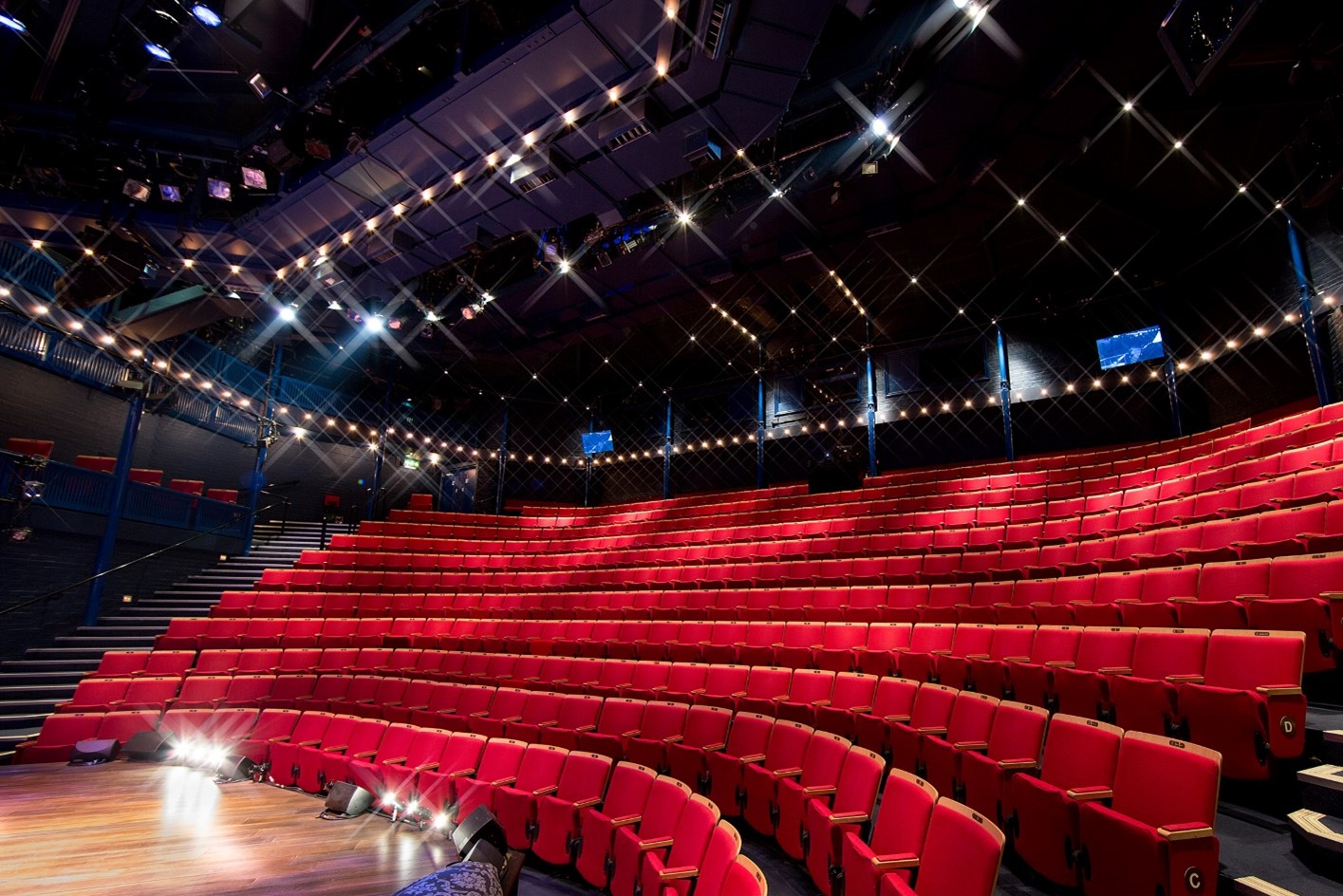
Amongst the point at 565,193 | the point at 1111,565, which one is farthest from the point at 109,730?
the point at 1111,565

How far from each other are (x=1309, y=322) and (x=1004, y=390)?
258 cm

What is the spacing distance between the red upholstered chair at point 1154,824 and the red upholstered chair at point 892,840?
349 mm

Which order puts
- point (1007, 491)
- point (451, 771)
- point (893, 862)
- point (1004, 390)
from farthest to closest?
point (1004, 390), point (1007, 491), point (451, 771), point (893, 862)

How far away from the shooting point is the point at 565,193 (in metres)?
5.11

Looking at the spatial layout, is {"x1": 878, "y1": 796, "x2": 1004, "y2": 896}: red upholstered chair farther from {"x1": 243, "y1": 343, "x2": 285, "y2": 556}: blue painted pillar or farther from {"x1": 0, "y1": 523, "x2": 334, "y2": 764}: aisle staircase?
{"x1": 243, "y1": 343, "x2": 285, "y2": 556}: blue painted pillar

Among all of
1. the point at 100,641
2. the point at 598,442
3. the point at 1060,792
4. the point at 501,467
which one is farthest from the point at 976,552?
the point at 501,467

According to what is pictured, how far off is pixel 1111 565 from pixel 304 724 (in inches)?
163

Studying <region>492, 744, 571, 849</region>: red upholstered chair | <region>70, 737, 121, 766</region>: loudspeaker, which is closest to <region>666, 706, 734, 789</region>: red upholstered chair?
<region>492, 744, 571, 849</region>: red upholstered chair

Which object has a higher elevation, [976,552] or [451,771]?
[976,552]

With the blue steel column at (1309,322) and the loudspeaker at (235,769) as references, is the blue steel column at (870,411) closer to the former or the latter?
the blue steel column at (1309,322)

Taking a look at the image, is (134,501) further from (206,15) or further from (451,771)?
(451,771)

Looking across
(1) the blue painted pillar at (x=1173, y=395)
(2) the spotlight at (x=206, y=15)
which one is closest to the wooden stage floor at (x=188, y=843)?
(2) the spotlight at (x=206, y=15)

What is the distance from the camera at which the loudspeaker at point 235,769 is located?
310 centimetres

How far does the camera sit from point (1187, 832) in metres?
1.20
